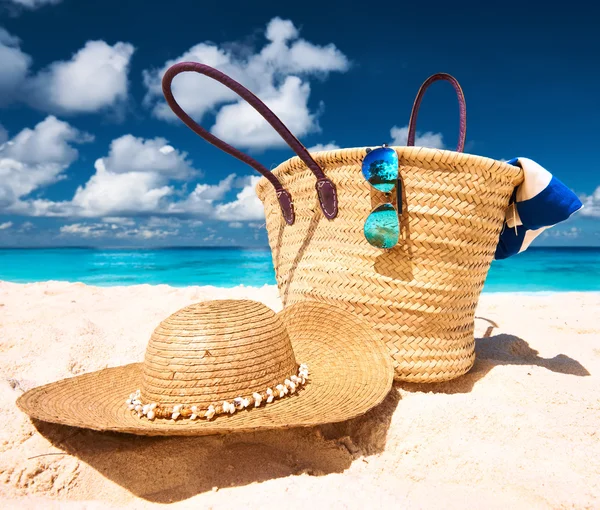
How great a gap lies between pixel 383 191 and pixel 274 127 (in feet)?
1.56

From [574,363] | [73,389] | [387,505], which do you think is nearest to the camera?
[387,505]

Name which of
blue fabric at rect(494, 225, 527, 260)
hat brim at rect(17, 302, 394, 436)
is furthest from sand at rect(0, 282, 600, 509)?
blue fabric at rect(494, 225, 527, 260)

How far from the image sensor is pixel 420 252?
5.43 ft

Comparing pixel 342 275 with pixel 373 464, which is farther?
pixel 342 275

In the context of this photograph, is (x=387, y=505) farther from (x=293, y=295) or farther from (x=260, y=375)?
(x=293, y=295)

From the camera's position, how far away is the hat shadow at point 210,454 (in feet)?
4.04

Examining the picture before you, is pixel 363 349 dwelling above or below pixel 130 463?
above

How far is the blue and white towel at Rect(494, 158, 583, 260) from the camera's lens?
5.72ft

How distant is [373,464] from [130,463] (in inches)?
29.4

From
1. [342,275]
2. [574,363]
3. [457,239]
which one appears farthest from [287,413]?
[574,363]

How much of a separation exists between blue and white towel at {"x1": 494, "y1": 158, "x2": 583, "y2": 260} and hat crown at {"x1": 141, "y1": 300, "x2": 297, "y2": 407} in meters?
1.23

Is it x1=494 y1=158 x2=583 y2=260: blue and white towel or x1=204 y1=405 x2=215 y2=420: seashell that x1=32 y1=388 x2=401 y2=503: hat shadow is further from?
x1=494 y1=158 x2=583 y2=260: blue and white towel

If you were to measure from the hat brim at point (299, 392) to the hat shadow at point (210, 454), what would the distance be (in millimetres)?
118

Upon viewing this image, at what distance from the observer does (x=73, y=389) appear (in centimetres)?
149
